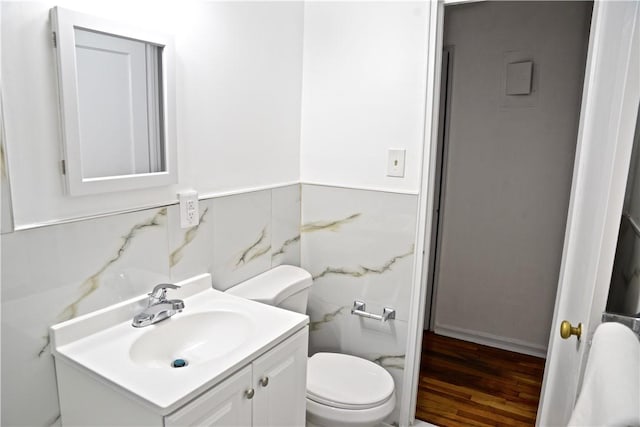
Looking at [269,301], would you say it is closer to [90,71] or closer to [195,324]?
[195,324]

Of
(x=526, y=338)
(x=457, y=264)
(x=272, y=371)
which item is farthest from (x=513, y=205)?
(x=272, y=371)

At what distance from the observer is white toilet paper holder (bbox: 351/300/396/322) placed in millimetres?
2104

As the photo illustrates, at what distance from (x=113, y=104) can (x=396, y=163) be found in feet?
3.90

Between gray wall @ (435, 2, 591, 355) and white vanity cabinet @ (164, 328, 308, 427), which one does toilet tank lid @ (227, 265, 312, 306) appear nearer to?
white vanity cabinet @ (164, 328, 308, 427)

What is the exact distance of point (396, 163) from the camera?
6.55 feet

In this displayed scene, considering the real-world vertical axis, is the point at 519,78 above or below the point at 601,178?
above

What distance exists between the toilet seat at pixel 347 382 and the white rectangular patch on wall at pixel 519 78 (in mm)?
1895

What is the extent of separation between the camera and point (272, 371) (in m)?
1.38

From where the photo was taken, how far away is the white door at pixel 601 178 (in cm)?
97

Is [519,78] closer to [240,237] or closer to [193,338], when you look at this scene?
[240,237]

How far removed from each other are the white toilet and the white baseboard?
136cm

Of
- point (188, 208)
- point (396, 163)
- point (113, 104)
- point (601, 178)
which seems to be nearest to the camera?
point (601, 178)

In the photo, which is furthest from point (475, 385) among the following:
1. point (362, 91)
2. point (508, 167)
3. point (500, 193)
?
point (362, 91)

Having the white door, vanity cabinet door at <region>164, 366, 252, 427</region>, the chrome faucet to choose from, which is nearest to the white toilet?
the chrome faucet
